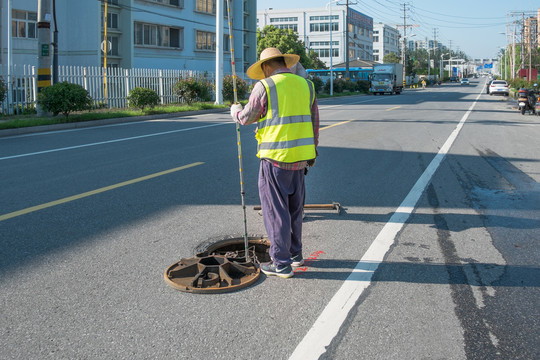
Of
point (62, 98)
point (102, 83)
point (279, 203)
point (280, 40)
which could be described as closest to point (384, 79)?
point (280, 40)

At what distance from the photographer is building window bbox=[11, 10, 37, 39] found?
33531mm

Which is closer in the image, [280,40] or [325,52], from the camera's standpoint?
[280,40]

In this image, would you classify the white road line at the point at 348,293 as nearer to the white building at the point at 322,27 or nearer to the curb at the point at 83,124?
the curb at the point at 83,124

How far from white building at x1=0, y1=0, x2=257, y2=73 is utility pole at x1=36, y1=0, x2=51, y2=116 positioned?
12.9 meters

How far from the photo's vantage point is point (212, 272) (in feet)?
14.7

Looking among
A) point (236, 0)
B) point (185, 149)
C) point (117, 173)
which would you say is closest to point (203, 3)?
point (236, 0)

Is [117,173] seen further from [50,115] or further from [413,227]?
[50,115]

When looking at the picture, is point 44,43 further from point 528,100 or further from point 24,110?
point 528,100

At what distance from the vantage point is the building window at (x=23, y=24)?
33.5 metres

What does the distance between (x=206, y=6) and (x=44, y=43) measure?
3122 centimetres

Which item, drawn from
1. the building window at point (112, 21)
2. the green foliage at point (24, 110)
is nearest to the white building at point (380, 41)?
the building window at point (112, 21)

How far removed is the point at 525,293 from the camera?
423 centimetres

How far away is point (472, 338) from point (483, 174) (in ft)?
22.2

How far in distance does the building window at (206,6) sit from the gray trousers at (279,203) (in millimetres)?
46060
